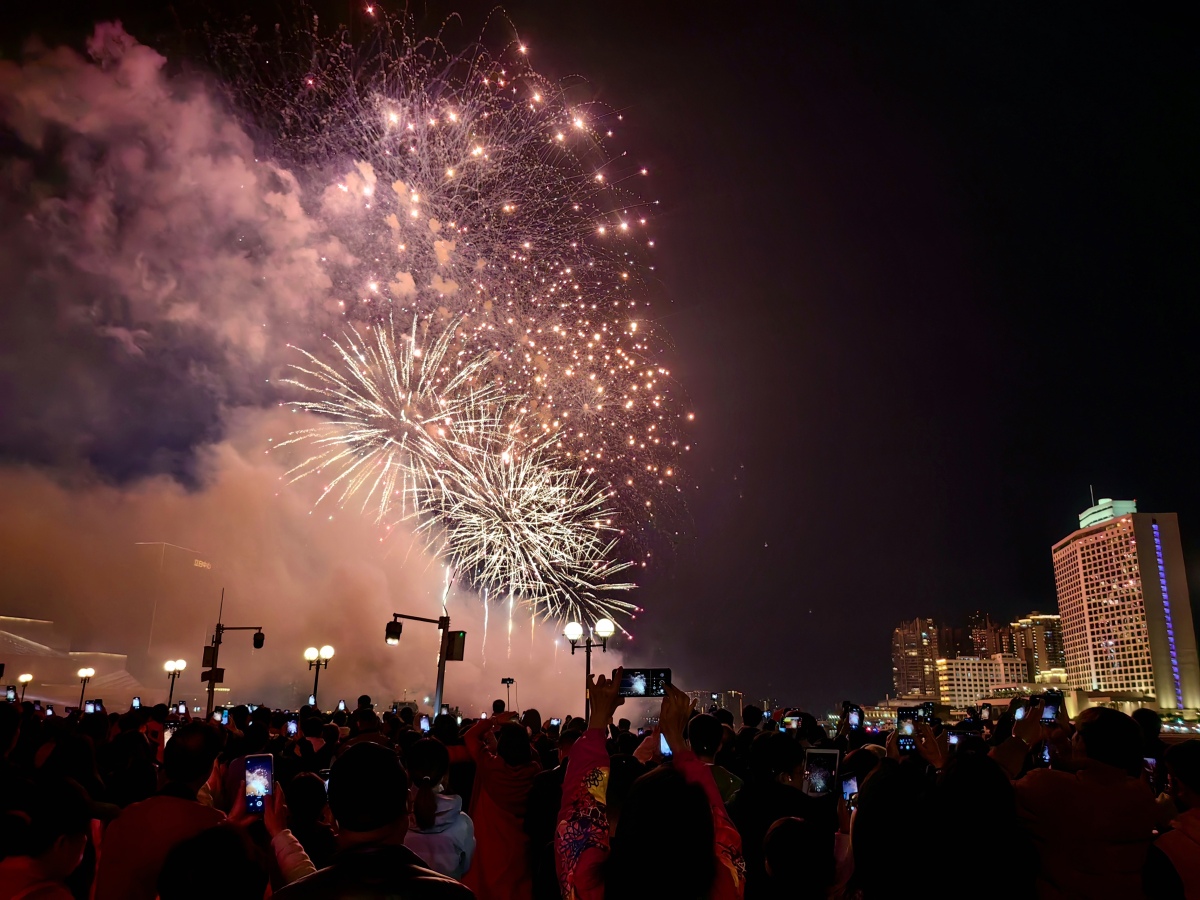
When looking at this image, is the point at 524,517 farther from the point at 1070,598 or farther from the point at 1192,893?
the point at 1070,598

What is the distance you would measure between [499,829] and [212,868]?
11.4 ft

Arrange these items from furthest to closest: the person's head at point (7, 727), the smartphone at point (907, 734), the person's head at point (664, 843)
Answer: the person's head at point (7, 727) → the smartphone at point (907, 734) → the person's head at point (664, 843)

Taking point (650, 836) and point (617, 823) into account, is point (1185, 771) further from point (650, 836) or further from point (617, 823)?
point (650, 836)

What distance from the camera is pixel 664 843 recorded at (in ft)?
8.48

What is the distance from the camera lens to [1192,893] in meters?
3.93

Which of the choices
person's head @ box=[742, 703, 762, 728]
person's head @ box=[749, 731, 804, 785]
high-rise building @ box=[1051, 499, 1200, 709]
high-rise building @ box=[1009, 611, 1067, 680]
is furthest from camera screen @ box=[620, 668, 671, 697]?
high-rise building @ box=[1009, 611, 1067, 680]

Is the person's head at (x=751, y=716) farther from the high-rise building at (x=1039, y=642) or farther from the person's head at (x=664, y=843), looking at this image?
the high-rise building at (x=1039, y=642)

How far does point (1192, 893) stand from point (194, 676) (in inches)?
2269

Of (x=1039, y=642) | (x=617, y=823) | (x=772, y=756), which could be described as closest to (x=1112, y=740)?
(x=772, y=756)

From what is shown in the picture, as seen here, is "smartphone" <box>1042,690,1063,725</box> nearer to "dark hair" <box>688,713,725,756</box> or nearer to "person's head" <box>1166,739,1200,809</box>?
"person's head" <box>1166,739,1200,809</box>

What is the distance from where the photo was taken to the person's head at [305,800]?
4754 mm

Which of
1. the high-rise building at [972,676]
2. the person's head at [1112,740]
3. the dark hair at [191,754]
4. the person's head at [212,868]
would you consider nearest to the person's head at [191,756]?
the dark hair at [191,754]

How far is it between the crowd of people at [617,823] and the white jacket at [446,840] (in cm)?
1

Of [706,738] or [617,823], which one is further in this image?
[706,738]
